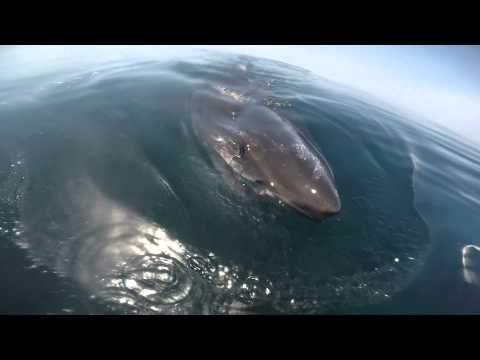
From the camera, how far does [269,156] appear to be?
26.6ft

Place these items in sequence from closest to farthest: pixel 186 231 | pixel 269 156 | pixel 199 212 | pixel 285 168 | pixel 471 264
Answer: pixel 186 231, pixel 199 212, pixel 285 168, pixel 471 264, pixel 269 156

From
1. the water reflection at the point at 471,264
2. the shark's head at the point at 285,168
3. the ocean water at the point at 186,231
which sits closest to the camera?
the ocean water at the point at 186,231

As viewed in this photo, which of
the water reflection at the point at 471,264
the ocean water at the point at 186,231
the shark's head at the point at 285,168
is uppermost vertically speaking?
the shark's head at the point at 285,168

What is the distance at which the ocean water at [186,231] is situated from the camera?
5426mm

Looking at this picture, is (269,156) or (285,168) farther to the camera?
(269,156)

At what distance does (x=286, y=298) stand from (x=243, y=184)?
129 inches

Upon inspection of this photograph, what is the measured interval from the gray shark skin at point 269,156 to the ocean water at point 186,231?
44 centimetres

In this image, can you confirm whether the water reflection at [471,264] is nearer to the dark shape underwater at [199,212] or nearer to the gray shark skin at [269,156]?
the dark shape underwater at [199,212]

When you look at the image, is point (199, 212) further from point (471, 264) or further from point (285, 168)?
point (471, 264)

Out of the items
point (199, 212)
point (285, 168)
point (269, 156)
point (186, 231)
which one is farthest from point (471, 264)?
point (186, 231)

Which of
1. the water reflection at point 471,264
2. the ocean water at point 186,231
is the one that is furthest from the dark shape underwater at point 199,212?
the water reflection at point 471,264

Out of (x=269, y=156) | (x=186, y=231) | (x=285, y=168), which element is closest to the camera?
(x=186, y=231)

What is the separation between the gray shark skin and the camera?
23.3 ft

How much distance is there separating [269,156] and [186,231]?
313 cm
